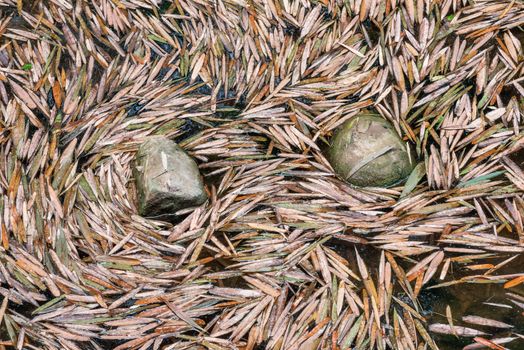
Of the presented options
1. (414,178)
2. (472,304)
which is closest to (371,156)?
(414,178)

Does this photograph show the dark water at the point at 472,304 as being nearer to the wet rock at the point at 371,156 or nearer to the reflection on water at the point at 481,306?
the reflection on water at the point at 481,306

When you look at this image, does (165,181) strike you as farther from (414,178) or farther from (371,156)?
(414,178)

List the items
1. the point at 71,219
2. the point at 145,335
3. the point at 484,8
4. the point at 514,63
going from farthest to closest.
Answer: the point at 484,8
the point at 514,63
the point at 71,219
the point at 145,335

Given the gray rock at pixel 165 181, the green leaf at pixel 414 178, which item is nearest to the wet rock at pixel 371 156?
Result: the green leaf at pixel 414 178

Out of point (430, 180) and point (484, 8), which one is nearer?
point (430, 180)

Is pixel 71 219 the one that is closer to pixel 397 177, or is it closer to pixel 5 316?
pixel 5 316

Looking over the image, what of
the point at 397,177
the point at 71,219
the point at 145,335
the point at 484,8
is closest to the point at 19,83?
the point at 71,219
